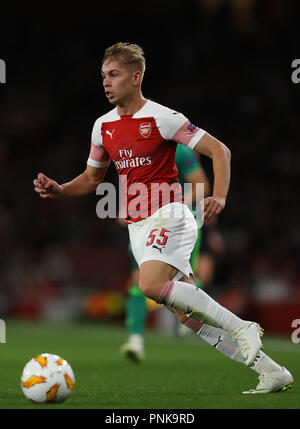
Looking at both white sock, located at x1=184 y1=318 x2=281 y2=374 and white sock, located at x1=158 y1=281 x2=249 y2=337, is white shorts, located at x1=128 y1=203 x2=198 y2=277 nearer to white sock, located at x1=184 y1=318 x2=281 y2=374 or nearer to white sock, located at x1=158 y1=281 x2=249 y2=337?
white sock, located at x1=158 y1=281 x2=249 y2=337

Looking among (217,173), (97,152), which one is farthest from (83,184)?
(217,173)

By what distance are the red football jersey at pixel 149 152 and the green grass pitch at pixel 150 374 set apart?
1.00 meters

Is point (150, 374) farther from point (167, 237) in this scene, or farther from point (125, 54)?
point (125, 54)

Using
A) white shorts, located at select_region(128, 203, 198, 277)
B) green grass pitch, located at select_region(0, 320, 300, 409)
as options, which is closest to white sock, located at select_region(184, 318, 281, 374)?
green grass pitch, located at select_region(0, 320, 300, 409)

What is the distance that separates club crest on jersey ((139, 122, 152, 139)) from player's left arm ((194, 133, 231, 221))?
0.28m

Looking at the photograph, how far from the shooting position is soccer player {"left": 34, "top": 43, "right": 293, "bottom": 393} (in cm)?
436

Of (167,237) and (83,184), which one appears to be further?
(83,184)

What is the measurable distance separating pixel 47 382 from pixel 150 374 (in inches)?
80.7

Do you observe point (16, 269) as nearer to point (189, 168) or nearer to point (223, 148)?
point (189, 168)

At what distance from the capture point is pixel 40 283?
16438 millimetres

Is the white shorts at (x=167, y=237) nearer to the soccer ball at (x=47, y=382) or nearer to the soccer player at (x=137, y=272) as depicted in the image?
the soccer ball at (x=47, y=382)

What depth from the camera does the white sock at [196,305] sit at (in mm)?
4344

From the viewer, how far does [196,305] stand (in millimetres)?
4352

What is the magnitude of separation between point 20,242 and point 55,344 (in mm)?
7976
